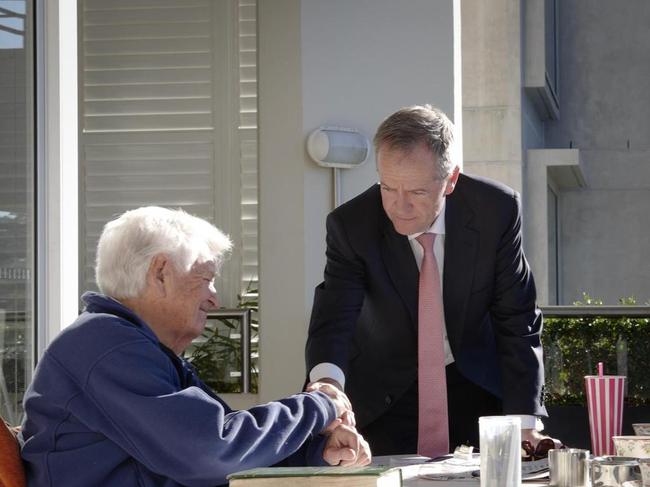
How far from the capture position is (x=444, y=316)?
2984 millimetres

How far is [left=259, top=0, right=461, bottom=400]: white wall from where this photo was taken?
17.1 ft

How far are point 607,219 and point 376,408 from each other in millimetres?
11790

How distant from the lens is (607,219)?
14.3 meters

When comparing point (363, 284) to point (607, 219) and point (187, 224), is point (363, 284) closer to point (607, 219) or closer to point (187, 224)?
point (187, 224)

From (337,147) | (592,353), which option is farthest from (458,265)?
(592,353)

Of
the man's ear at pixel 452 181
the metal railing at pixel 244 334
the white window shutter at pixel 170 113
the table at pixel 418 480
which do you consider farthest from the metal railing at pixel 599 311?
the table at pixel 418 480

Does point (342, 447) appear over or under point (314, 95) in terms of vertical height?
under

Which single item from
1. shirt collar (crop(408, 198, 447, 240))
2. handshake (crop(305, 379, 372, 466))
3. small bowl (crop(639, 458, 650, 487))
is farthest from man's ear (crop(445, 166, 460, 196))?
small bowl (crop(639, 458, 650, 487))

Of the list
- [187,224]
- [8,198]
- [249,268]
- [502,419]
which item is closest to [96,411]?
[187,224]

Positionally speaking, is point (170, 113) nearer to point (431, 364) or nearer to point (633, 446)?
point (431, 364)

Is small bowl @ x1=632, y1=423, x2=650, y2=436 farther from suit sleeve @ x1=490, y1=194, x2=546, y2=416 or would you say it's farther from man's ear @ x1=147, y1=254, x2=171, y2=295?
man's ear @ x1=147, y1=254, x2=171, y2=295

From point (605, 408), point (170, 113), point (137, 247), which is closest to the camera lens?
point (137, 247)

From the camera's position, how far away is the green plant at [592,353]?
585cm

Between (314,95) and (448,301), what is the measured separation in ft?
7.80
